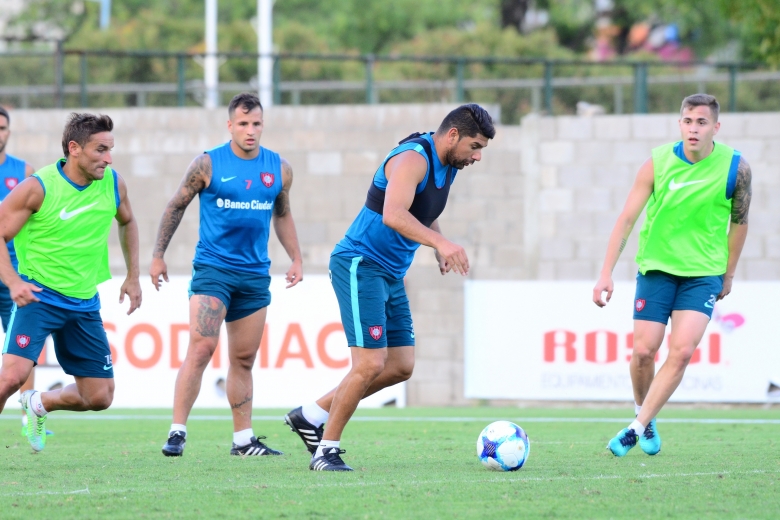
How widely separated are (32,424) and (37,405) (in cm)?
15

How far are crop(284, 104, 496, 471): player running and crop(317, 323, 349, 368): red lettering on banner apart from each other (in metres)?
6.49

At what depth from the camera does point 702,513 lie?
516cm

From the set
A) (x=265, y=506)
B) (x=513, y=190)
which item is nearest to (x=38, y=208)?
(x=265, y=506)

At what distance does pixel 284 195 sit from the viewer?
26.3 ft

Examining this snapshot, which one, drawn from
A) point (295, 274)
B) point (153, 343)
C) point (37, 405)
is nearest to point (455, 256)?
point (295, 274)

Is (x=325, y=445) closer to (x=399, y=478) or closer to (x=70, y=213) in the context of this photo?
(x=399, y=478)

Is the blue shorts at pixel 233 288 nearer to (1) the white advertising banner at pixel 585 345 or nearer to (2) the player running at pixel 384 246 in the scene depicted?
(2) the player running at pixel 384 246

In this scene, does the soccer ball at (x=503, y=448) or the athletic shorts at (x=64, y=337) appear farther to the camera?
the athletic shorts at (x=64, y=337)

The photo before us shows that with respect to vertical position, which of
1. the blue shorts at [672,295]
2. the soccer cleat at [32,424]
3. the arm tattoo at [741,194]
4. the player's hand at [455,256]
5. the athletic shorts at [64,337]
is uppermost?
the arm tattoo at [741,194]

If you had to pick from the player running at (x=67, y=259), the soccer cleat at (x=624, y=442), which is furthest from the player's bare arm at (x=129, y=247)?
the soccer cleat at (x=624, y=442)

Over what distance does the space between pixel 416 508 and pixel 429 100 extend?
15.4 meters

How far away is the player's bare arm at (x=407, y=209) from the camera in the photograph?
5.92m

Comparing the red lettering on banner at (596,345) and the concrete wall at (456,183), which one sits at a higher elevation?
the concrete wall at (456,183)

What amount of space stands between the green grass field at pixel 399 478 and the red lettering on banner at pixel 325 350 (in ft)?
11.1
